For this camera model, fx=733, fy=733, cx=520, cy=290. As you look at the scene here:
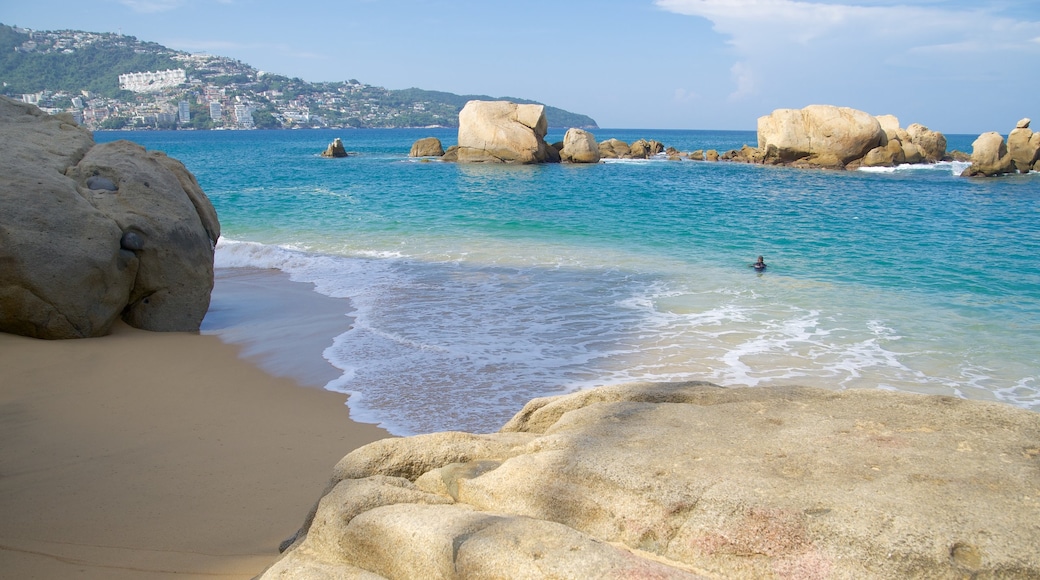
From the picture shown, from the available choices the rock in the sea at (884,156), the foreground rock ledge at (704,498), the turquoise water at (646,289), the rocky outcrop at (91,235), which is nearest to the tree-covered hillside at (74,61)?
the turquoise water at (646,289)

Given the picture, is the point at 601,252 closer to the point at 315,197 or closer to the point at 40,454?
the point at 40,454

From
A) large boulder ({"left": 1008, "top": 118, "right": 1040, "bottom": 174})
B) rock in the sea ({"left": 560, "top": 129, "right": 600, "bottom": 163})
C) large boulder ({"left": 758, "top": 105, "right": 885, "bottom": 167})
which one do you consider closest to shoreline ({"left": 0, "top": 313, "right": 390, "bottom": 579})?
rock in the sea ({"left": 560, "top": 129, "right": 600, "bottom": 163})

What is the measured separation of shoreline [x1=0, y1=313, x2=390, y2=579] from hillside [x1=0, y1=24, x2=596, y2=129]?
106752 mm

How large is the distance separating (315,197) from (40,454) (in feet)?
77.0

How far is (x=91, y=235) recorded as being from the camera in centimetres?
738

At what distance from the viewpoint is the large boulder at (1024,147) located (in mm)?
37844

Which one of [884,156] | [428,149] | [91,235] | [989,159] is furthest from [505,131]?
[91,235]

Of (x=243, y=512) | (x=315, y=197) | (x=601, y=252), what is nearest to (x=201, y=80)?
(x=315, y=197)

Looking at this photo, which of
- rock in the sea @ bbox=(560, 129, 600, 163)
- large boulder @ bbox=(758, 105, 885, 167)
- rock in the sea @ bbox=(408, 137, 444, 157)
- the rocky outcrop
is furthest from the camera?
rock in the sea @ bbox=(408, 137, 444, 157)

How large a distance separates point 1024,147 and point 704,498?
44511 mm

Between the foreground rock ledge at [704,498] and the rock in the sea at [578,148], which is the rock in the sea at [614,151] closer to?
the rock in the sea at [578,148]

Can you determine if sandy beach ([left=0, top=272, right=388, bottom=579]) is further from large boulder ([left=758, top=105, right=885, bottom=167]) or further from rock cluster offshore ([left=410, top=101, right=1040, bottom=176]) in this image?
large boulder ([left=758, top=105, right=885, bottom=167])

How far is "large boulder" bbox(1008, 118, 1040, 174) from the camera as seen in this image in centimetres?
3784

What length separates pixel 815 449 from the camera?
264 centimetres
